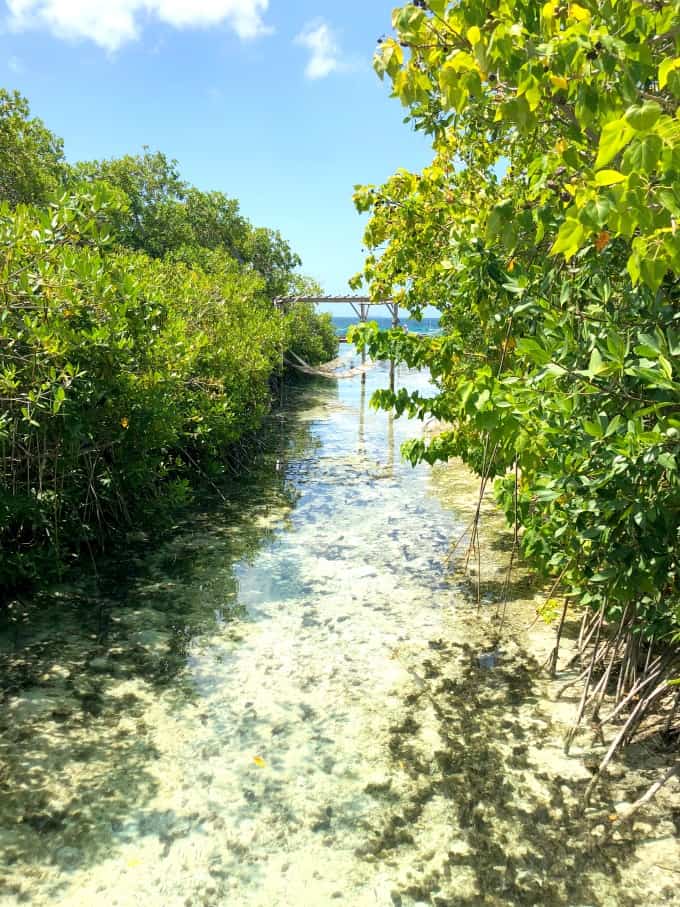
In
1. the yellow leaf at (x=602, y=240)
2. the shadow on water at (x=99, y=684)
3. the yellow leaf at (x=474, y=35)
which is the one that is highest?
the yellow leaf at (x=474, y=35)

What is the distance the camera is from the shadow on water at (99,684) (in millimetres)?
2799

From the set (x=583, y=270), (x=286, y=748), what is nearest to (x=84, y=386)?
(x=286, y=748)

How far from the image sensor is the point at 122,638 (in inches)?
178

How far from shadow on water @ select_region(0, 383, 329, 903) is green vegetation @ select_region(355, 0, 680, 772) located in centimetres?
231

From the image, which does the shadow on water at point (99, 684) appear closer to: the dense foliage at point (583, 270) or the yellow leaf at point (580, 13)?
the dense foliage at point (583, 270)

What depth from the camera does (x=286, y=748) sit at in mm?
3396

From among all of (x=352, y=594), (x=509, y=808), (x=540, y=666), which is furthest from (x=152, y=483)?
(x=509, y=808)

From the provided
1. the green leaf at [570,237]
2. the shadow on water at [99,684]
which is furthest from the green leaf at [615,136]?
the shadow on water at [99,684]

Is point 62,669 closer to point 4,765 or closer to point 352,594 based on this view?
point 4,765

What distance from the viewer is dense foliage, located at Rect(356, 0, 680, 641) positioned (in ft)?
5.27

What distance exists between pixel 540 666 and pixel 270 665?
1.81 metres

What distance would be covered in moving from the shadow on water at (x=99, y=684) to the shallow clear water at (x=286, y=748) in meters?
0.01

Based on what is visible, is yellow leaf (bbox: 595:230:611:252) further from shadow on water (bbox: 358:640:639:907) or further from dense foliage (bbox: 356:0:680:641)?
shadow on water (bbox: 358:640:639:907)

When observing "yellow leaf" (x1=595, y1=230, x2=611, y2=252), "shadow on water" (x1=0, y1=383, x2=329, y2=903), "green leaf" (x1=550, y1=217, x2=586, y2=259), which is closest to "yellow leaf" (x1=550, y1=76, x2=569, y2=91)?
"yellow leaf" (x1=595, y1=230, x2=611, y2=252)
